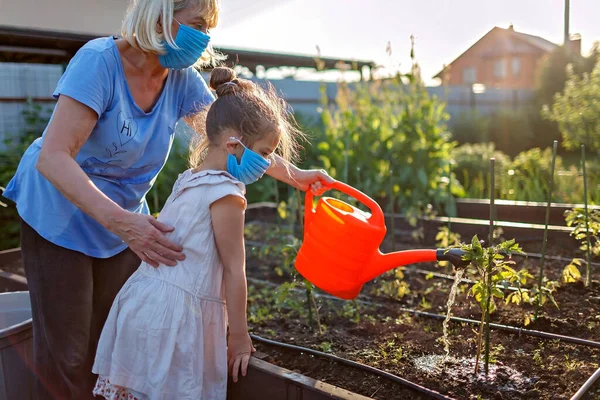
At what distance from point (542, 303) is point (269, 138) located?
149cm

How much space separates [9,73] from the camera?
594 centimetres

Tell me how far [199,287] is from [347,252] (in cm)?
46

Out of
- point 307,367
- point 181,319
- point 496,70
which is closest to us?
point 181,319

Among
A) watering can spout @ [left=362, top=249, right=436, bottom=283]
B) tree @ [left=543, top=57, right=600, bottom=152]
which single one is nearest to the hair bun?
watering can spout @ [left=362, top=249, right=436, bottom=283]

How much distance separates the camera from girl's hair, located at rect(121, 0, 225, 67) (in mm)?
1518

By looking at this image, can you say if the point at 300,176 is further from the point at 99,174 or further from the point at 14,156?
the point at 14,156

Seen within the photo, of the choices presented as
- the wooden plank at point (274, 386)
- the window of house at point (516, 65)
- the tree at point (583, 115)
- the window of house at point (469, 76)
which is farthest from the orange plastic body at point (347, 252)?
the window of house at point (516, 65)

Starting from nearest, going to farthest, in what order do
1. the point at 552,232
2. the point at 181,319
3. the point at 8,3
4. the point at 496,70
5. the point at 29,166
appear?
the point at 181,319
the point at 29,166
the point at 552,232
the point at 8,3
the point at 496,70

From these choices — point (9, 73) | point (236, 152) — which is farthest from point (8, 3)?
point (236, 152)

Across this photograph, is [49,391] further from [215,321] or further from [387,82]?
[387,82]

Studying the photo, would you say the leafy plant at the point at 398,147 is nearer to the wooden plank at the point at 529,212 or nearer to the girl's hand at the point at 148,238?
the wooden plank at the point at 529,212

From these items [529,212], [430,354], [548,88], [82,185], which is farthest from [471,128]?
[82,185]

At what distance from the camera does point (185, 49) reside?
1589 mm

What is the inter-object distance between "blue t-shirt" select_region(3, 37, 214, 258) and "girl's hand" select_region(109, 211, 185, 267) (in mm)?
288
